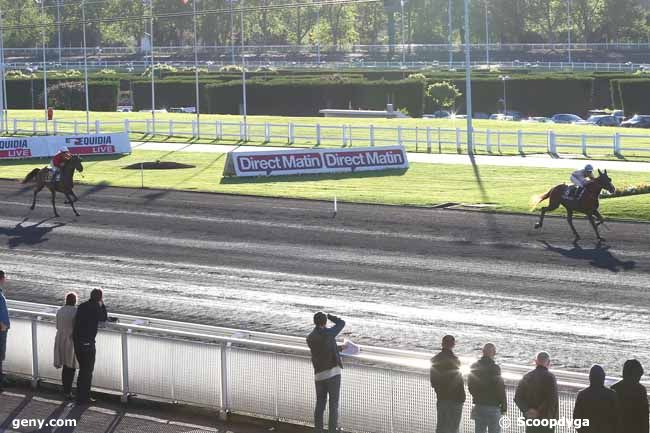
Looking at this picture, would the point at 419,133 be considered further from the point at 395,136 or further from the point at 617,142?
the point at 617,142

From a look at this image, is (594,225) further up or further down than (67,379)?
further up

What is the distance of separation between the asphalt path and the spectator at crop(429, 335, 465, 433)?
4.81 metres

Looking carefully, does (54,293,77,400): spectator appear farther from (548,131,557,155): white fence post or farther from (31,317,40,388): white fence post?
(548,131,557,155): white fence post

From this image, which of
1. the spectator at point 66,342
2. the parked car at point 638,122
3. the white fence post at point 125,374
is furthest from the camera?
→ the parked car at point 638,122

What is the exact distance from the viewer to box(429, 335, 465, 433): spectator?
1161cm

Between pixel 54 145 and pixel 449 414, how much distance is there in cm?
3544

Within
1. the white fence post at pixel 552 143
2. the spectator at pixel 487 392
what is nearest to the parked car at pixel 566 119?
the white fence post at pixel 552 143

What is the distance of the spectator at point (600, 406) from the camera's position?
1030cm

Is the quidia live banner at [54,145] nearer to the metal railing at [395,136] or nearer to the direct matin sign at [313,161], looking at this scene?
the metal railing at [395,136]

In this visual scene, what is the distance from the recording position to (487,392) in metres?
11.3

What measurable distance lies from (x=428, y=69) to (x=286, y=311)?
7972 centimetres

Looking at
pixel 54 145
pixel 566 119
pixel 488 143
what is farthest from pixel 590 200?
pixel 566 119

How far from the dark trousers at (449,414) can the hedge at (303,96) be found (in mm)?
60471

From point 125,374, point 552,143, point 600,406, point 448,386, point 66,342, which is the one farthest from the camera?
point 552,143
